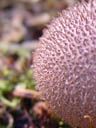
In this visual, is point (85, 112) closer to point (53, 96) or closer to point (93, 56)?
point (53, 96)

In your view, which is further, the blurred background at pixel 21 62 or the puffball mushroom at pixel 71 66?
the blurred background at pixel 21 62

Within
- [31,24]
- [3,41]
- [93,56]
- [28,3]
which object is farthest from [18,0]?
[93,56]

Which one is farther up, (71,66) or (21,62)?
(21,62)

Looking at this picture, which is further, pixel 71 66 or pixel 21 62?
pixel 21 62

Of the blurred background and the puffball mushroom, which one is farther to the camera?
the blurred background
